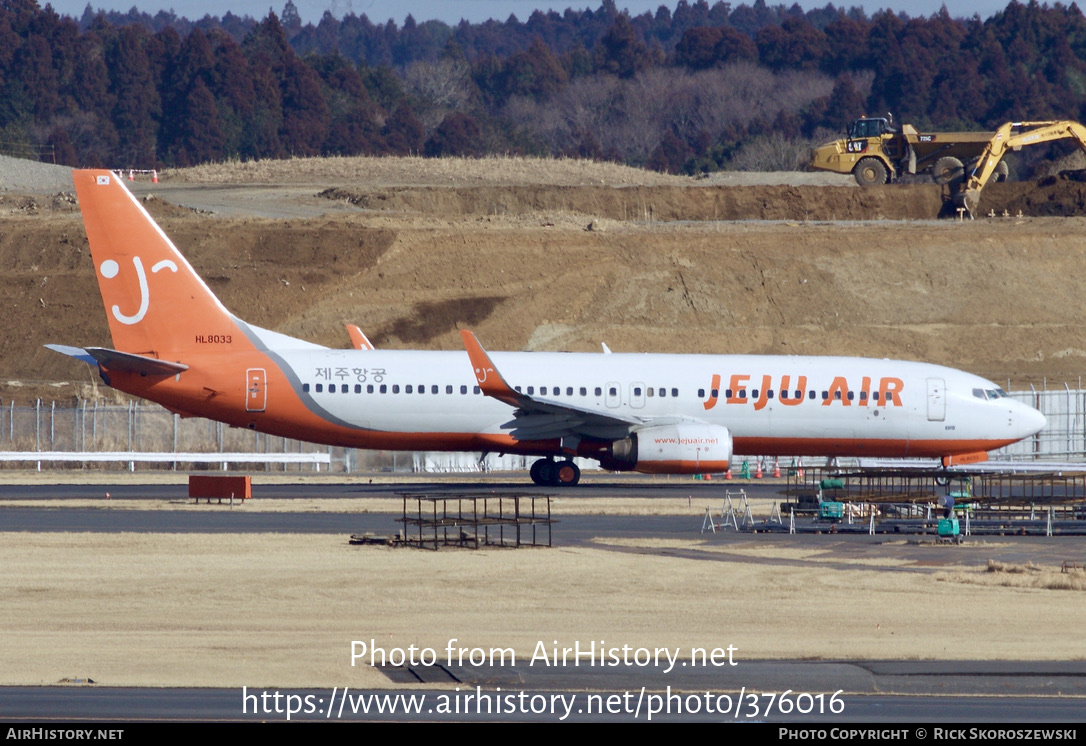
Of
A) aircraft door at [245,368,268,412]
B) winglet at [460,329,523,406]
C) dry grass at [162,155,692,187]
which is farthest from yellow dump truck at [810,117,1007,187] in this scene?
aircraft door at [245,368,268,412]

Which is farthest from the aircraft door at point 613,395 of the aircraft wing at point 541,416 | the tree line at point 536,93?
the tree line at point 536,93

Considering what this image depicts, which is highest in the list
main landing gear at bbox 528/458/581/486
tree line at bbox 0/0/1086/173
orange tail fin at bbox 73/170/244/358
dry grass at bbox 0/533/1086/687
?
tree line at bbox 0/0/1086/173

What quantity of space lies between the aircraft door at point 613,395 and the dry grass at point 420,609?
1362cm

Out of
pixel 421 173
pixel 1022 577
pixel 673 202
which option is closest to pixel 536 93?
pixel 421 173

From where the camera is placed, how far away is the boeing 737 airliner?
119 feet

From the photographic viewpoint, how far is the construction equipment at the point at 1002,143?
7588cm

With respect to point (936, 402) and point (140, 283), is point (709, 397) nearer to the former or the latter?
point (936, 402)

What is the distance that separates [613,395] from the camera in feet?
125

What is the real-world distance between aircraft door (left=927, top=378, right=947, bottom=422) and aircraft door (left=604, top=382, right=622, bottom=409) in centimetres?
868

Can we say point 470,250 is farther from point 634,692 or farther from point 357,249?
point 634,692

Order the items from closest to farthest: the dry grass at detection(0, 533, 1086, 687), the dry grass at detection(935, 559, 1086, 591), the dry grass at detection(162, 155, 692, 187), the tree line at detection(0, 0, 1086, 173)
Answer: the dry grass at detection(0, 533, 1086, 687) → the dry grass at detection(935, 559, 1086, 591) → the dry grass at detection(162, 155, 692, 187) → the tree line at detection(0, 0, 1086, 173)

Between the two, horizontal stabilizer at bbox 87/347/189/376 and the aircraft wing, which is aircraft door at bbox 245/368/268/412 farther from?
the aircraft wing

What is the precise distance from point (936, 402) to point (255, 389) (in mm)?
18503

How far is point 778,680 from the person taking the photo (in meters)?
14.4
